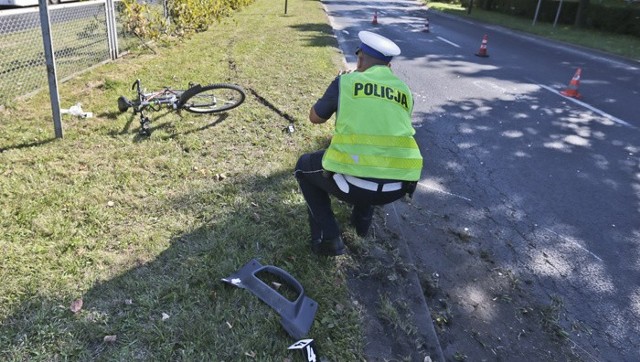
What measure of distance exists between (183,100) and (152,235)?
268 centimetres

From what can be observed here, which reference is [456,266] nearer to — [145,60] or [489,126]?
[489,126]

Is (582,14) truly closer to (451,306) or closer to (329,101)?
(451,306)

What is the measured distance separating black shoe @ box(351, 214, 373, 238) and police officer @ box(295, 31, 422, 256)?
55 centimetres

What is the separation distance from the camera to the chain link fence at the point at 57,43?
6031mm

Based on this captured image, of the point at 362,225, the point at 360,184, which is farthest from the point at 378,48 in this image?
the point at 362,225

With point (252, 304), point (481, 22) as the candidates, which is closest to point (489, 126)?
point (252, 304)

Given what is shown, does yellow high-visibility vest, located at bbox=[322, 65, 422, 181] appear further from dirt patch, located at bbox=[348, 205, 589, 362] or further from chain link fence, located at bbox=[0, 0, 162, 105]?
chain link fence, located at bbox=[0, 0, 162, 105]

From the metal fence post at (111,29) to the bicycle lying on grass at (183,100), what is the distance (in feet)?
10.6

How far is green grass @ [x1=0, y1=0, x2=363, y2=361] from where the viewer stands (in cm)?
255

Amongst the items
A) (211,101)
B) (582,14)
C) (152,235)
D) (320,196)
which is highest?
(582,14)

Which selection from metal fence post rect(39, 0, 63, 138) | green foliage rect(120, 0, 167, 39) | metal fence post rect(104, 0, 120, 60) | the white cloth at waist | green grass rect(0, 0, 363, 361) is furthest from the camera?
green foliage rect(120, 0, 167, 39)

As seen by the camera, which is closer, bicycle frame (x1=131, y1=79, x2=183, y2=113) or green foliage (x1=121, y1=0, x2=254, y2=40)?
bicycle frame (x1=131, y1=79, x2=183, y2=113)

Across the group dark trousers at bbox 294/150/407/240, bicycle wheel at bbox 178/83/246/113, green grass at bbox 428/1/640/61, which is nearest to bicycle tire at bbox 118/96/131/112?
bicycle wheel at bbox 178/83/246/113

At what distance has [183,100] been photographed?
564cm
